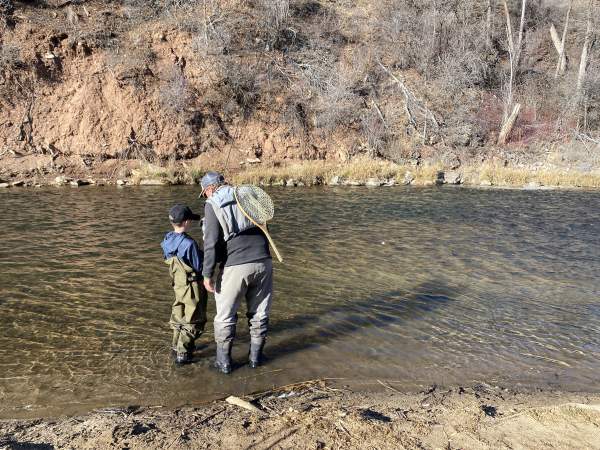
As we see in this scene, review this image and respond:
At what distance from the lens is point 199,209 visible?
1398 cm

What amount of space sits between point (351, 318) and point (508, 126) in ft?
74.6

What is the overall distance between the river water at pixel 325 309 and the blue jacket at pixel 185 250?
3.50 ft

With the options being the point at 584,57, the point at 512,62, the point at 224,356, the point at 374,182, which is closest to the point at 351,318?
the point at 224,356

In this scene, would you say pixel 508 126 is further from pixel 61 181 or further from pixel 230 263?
pixel 230 263

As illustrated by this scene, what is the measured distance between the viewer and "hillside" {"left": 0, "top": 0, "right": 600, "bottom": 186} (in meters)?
20.7

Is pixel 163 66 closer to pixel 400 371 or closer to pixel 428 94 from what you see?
pixel 428 94

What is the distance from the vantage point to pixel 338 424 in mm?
3576

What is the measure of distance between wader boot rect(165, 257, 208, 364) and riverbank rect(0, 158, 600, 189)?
13915 mm

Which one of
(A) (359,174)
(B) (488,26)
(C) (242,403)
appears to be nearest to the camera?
(C) (242,403)

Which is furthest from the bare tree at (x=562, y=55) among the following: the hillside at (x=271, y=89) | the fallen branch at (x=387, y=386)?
the fallen branch at (x=387, y=386)

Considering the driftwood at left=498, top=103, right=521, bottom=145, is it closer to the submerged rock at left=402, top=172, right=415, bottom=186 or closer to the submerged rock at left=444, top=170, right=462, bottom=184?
the submerged rock at left=444, top=170, right=462, bottom=184

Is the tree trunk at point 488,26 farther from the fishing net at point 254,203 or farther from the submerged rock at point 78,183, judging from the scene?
the fishing net at point 254,203

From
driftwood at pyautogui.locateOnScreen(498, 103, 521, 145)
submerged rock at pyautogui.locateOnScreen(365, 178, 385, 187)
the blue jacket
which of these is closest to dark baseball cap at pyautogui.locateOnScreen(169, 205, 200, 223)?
the blue jacket

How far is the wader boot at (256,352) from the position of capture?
4.77 meters
